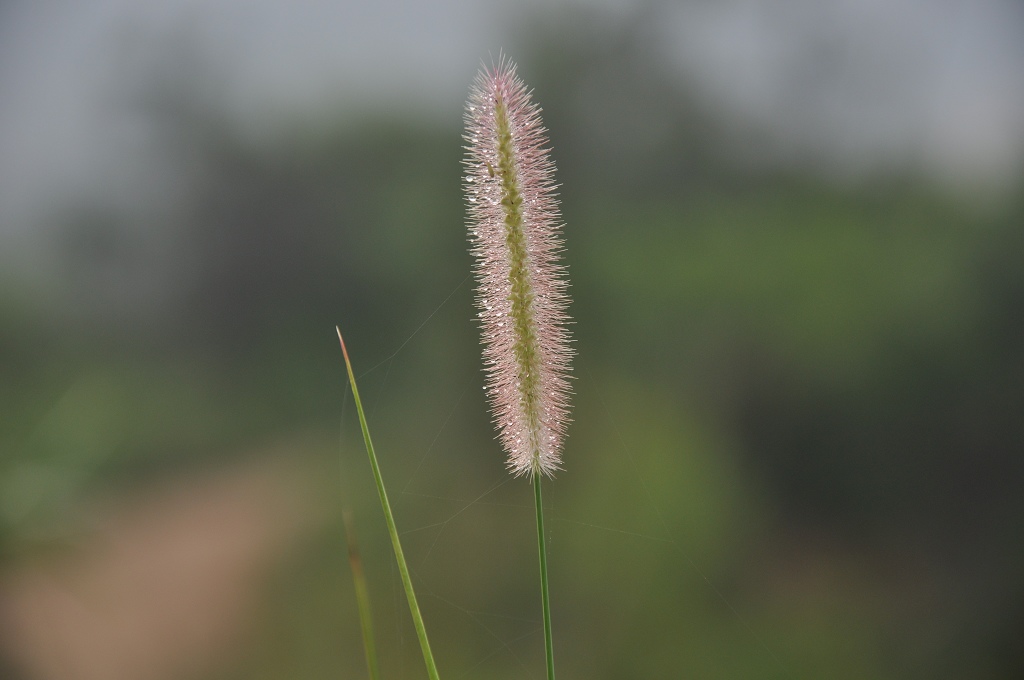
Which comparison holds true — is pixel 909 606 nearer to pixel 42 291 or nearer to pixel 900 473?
pixel 900 473

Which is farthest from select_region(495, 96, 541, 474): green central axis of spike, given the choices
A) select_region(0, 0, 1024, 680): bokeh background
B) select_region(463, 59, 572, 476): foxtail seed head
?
select_region(0, 0, 1024, 680): bokeh background

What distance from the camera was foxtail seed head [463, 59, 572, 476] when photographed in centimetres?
35

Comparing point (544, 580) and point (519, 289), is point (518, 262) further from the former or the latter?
point (544, 580)

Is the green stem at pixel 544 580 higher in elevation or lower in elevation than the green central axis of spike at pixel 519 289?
lower

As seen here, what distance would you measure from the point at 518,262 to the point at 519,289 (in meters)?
0.01

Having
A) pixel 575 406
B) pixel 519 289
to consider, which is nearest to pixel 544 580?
pixel 519 289

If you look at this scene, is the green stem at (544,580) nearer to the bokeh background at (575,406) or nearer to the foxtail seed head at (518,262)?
the foxtail seed head at (518,262)

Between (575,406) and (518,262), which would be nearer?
(518,262)

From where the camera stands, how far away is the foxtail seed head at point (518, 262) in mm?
347

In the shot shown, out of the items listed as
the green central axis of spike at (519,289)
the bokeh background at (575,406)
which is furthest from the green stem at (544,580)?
the bokeh background at (575,406)

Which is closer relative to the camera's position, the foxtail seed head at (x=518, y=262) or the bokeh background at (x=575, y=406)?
the foxtail seed head at (x=518, y=262)

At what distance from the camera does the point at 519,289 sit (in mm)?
350

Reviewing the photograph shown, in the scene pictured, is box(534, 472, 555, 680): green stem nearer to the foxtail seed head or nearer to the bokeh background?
the foxtail seed head

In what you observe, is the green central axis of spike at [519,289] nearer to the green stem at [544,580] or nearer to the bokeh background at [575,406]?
the green stem at [544,580]
